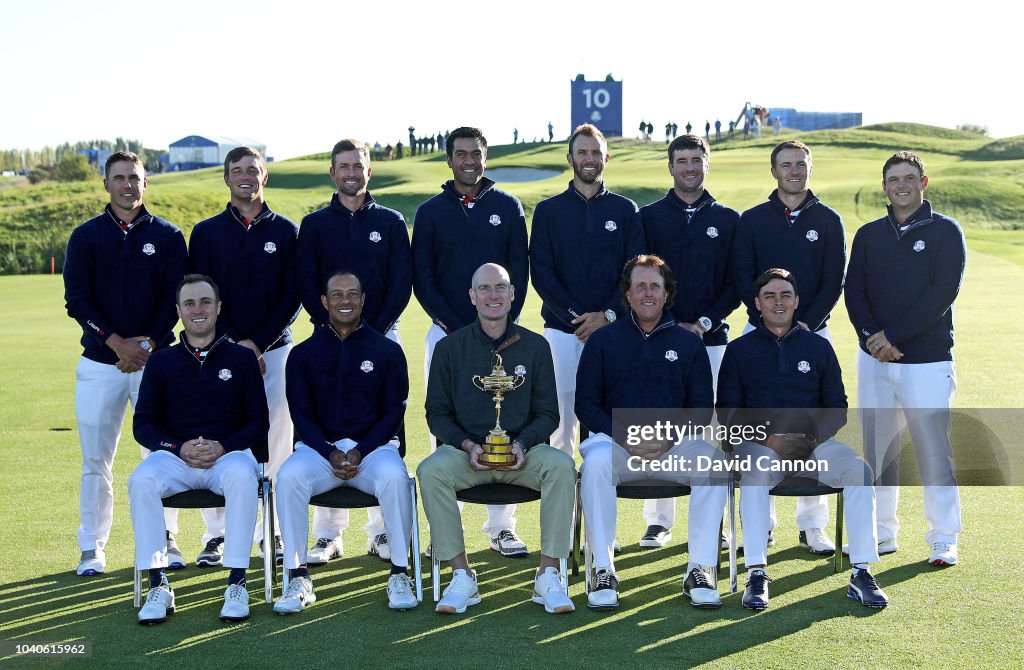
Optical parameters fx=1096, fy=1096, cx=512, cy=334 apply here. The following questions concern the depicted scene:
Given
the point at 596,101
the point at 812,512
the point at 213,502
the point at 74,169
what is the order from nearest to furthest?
the point at 213,502 → the point at 812,512 → the point at 596,101 → the point at 74,169

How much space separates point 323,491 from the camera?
5824mm

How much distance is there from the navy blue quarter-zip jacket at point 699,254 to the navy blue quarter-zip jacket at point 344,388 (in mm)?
1895

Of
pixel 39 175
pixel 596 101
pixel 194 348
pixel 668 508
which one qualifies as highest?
pixel 596 101

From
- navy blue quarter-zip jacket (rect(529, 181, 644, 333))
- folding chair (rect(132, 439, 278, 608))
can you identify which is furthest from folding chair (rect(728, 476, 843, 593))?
folding chair (rect(132, 439, 278, 608))

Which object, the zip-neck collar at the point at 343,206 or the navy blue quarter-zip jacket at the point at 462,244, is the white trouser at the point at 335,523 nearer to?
the navy blue quarter-zip jacket at the point at 462,244

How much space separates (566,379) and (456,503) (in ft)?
4.71

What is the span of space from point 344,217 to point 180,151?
123 metres

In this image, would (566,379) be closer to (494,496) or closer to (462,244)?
(462,244)

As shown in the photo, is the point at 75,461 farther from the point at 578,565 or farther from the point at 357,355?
the point at 578,565

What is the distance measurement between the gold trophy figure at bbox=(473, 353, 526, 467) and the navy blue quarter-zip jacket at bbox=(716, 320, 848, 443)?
119 centimetres

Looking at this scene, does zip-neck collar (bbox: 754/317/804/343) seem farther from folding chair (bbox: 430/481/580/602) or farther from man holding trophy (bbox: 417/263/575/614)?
folding chair (bbox: 430/481/580/602)

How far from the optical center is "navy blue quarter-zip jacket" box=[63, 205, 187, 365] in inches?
253

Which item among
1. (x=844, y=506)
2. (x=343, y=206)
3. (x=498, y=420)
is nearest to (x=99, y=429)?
(x=343, y=206)

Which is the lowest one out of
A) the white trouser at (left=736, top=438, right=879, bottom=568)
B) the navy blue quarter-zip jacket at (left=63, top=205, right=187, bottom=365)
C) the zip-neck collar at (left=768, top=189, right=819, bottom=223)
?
the white trouser at (left=736, top=438, right=879, bottom=568)
